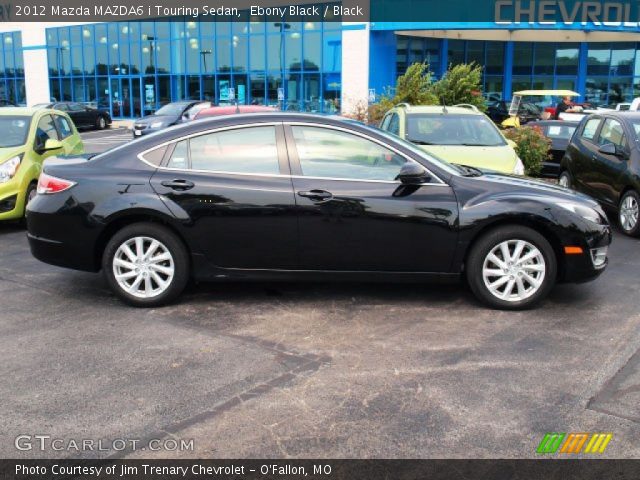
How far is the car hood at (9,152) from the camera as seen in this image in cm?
843

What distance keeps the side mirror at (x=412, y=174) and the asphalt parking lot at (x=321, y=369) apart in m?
1.05

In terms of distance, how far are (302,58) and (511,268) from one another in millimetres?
26561

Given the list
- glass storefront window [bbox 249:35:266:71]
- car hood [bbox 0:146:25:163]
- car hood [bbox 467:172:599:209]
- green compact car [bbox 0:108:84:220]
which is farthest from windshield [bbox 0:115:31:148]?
glass storefront window [bbox 249:35:266:71]

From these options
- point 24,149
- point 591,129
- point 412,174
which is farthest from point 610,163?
point 24,149

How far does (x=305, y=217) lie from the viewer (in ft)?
17.1

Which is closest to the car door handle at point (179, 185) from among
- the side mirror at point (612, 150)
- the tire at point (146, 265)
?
the tire at point (146, 265)

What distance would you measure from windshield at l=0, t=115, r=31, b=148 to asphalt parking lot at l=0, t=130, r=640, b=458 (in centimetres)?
358

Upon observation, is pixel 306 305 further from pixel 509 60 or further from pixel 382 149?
pixel 509 60

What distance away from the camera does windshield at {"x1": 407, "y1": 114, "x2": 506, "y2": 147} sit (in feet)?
30.7

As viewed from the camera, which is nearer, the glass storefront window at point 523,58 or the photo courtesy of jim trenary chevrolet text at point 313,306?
the photo courtesy of jim trenary chevrolet text at point 313,306

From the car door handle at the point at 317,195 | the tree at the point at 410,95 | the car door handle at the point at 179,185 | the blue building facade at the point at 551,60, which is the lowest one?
the car door handle at the point at 317,195

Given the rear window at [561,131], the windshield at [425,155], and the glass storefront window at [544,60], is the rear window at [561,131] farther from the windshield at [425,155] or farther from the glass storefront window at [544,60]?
the glass storefront window at [544,60]

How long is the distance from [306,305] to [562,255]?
2122mm

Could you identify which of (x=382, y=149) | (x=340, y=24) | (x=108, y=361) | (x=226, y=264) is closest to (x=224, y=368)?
(x=108, y=361)
